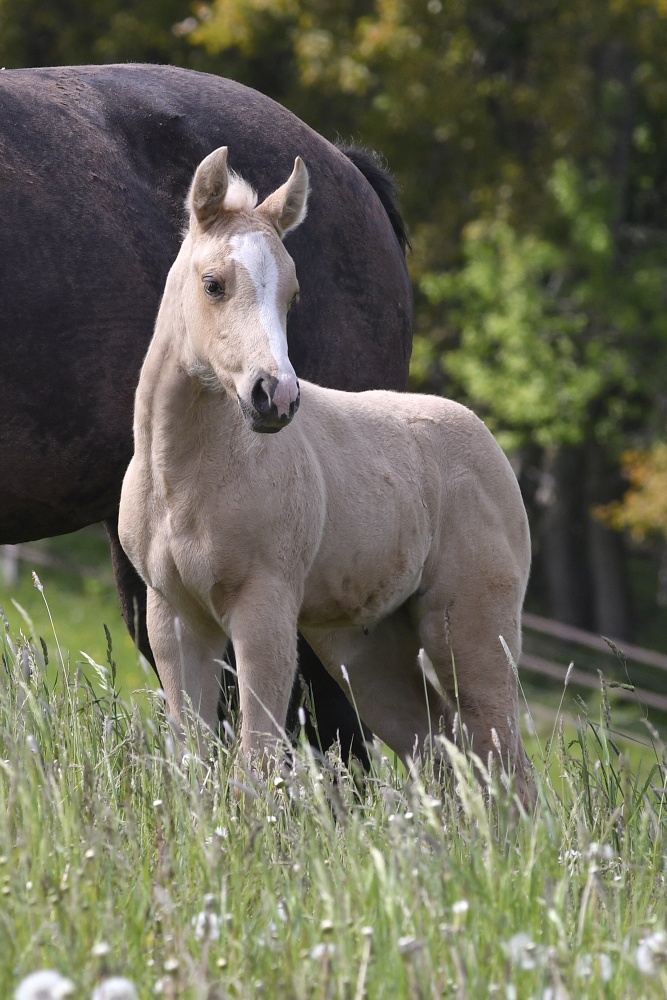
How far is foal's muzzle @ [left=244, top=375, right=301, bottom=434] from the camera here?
2893 millimetres

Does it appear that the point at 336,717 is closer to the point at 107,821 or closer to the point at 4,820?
the point at 107,821

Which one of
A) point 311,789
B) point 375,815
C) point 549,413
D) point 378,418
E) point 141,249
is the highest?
point 141,249

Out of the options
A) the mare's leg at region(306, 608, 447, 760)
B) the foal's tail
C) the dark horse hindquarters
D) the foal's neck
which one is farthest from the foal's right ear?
the foal's tail

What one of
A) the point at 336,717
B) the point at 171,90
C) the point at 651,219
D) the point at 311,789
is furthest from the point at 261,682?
the point at 651,219

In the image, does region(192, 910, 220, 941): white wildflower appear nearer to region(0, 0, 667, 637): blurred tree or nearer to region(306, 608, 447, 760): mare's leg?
region(306, 608, 447, 760): mare's leg

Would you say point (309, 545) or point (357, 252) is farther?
point (357, 252)

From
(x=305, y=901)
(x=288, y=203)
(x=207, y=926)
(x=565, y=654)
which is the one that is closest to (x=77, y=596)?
(x=565, y=654)

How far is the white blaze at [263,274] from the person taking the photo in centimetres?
304

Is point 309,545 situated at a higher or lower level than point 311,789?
higher

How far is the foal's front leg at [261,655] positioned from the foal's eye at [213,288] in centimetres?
71

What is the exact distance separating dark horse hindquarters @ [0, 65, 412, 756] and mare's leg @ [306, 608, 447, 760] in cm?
55

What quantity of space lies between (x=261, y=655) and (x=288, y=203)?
113 cm

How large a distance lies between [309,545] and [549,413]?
1264 cm

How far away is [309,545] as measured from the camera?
3.44m
